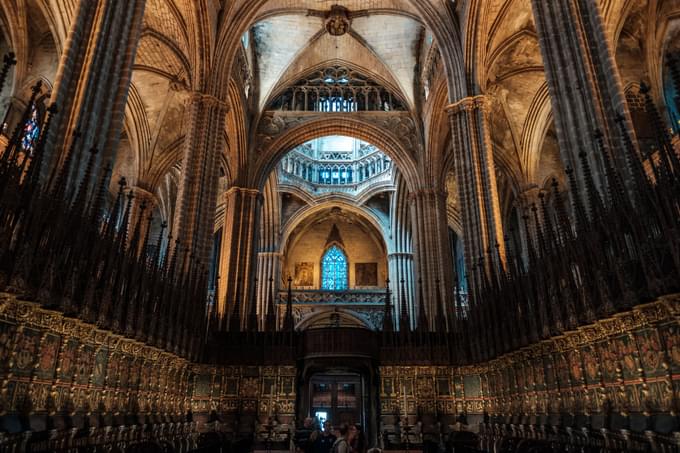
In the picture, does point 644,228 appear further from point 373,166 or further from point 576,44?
point 373,166

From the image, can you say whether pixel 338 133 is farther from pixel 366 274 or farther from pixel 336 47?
pixel 366 274

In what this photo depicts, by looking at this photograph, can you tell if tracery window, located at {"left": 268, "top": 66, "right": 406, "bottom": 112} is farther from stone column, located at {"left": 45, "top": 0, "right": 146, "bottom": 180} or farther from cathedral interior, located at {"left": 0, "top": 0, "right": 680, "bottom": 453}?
stone column, located at {"left": 45, "top": 0, "right": 146, "bottom": 180}

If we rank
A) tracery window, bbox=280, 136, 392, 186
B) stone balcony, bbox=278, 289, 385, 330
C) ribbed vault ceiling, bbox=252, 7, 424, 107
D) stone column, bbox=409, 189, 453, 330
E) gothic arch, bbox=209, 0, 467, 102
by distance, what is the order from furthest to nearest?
tracery window, bbox=280, 136, 392, 186 < stone balcony, bbox=278, 289, 385, 330 < ribbed vault ceiling, bbox=252, 7, 424, 107 < stone column, bbox=409, 189, 453, 330 < gothic arch, bbox=209, 0, 467, 102

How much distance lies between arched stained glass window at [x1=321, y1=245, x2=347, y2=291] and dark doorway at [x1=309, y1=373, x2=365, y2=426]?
1004 cm

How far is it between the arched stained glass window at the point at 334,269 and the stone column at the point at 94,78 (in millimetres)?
23449

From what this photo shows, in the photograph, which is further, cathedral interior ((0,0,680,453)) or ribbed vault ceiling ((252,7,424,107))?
ribbed vault ceiling ((252,7,424,107))

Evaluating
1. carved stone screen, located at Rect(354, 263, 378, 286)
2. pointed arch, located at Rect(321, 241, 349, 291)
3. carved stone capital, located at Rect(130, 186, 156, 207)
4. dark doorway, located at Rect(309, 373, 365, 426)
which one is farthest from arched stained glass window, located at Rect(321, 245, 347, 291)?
carved stone capital, located at Rect(130, 186, 156, 207)

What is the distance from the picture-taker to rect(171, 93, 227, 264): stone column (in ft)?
41.2

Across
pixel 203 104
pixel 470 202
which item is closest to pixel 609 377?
pixel 470 202

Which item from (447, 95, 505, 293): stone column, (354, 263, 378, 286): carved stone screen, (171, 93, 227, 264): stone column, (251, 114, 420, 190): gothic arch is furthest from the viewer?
(354, 263, 378, 286): carved stone screen

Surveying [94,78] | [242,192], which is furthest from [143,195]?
[94,78]

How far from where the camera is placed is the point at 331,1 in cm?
1977

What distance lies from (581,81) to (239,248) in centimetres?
1416

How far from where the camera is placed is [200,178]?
13211mm
